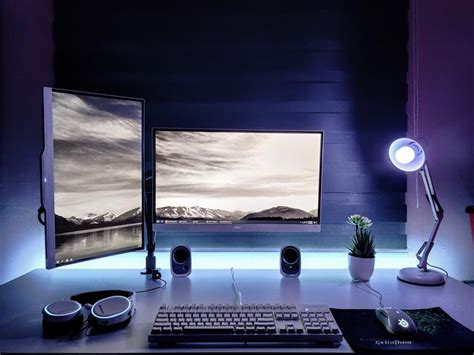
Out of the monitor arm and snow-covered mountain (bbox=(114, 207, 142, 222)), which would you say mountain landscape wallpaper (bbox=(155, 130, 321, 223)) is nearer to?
snow-covered mountain (bbox=(114, 207, 142, 222))

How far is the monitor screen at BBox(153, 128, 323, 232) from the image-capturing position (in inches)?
54.9

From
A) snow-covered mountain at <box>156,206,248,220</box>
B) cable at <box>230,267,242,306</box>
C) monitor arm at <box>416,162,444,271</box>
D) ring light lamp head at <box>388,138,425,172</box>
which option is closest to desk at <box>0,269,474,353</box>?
cable at <box>230,267,242,306</box>

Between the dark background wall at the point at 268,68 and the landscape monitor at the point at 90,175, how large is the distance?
0.36 meters

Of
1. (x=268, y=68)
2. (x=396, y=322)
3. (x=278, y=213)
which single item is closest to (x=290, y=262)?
(x=278, y=213)

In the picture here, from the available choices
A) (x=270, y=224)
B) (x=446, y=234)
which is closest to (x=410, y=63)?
(x=446, y=234)

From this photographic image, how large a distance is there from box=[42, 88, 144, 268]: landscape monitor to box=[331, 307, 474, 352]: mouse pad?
0.80m

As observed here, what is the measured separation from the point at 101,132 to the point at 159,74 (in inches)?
21.3

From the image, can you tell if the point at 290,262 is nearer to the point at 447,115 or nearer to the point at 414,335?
the point at 414,335

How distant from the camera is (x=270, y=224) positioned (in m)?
1.41

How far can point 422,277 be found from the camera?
130cm

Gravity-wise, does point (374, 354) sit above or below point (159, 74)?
below

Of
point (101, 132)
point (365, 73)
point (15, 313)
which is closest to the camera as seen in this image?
point (15, 313)

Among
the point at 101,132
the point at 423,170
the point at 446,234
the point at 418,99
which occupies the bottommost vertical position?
the point at 446,234

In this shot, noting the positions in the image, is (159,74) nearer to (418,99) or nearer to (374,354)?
Answer: (418,99)
